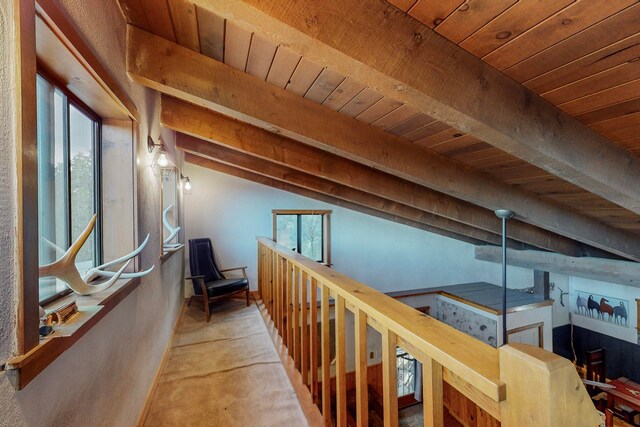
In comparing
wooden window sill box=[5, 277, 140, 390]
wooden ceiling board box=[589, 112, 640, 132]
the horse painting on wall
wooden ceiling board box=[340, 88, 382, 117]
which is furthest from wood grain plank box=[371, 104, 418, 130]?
the horse painting on wall

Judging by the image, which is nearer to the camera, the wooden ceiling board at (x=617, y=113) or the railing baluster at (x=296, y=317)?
the wooden ceiling board at (x=617, y=113)

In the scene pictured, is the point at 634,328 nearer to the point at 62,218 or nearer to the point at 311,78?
the point at 311,78

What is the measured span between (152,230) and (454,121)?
2.13m

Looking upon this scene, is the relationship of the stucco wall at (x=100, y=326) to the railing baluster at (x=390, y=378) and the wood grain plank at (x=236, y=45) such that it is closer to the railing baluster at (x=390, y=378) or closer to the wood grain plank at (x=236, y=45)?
the wood grain plank at (x=236, y=45)

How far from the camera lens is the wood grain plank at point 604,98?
4.11 ft

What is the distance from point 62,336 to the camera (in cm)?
89

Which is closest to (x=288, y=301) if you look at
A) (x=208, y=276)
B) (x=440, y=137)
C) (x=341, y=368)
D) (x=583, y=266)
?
(x=341, y=368)

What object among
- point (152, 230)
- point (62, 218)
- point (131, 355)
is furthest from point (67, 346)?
point (152, 230)

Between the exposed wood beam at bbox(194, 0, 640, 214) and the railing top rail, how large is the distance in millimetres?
853

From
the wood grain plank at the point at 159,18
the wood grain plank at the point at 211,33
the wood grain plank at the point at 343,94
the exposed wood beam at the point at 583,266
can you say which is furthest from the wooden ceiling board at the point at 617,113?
the exposed wood beam at the point at 583,266

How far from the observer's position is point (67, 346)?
93cm

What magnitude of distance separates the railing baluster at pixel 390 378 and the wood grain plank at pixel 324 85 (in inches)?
53.5

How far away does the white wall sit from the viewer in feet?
15.7

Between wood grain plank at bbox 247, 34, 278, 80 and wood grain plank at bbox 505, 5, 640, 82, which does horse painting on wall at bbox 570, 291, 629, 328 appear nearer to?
wood grain plank at bbox 505, 5, 640, 82
